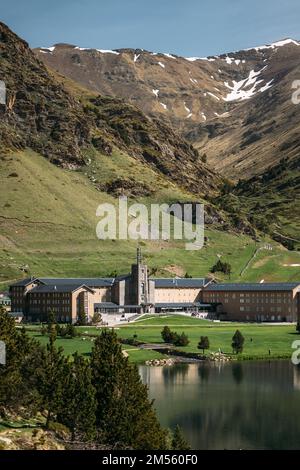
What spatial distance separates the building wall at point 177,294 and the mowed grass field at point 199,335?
1667cm

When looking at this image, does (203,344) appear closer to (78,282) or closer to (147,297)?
(78,282)

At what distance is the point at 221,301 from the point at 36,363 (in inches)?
4536

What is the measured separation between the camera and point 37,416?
207ft

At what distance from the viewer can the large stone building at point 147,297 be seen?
158m

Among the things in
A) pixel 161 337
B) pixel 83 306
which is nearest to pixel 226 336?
pixel 161 337

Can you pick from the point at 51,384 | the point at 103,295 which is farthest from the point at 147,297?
the point at 51,384

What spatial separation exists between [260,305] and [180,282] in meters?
22.0

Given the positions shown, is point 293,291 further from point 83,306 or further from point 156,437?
point 156,437

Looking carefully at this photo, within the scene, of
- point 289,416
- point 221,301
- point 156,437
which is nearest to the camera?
point 156,437

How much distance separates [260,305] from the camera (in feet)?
554

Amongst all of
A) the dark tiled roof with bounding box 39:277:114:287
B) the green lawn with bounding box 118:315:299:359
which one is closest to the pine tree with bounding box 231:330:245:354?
the green lawn with bounding box 118:315:299:359

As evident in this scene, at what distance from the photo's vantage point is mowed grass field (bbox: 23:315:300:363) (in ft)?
369

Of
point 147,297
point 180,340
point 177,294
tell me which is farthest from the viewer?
point 177,294

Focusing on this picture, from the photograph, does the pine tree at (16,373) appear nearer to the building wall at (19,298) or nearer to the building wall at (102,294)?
the building wall at (19,298)
